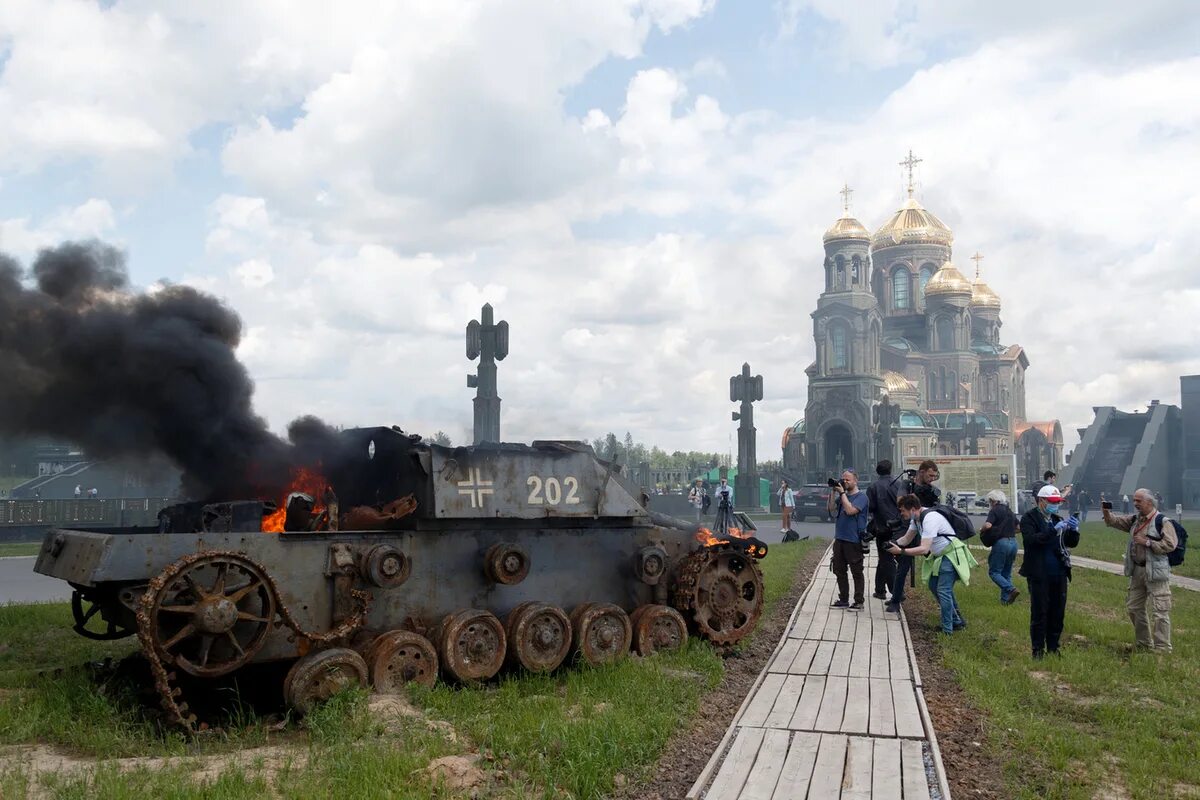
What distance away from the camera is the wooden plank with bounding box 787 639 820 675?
9.68 metres

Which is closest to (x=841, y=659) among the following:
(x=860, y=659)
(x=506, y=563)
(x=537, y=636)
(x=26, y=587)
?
(x=860, y=659)

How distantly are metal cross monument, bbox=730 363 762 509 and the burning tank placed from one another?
1293 inches

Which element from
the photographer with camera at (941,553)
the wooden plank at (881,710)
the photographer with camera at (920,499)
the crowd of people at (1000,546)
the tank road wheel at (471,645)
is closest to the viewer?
the wooden plank at (881,710)

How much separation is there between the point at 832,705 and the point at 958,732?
991 millimetres

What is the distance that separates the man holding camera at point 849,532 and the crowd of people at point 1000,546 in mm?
13

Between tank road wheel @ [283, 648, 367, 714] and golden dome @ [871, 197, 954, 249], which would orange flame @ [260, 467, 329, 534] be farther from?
golden dome @ [871, 197, 954, 249]

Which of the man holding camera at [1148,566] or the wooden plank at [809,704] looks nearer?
the wooden plank at [809,704]

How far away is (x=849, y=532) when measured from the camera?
13.2 m

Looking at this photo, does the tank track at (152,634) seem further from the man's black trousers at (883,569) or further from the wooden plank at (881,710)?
the man's black trousers at (883,569)

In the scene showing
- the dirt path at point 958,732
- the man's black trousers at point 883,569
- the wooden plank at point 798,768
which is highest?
the man's black trousers at point 883,569

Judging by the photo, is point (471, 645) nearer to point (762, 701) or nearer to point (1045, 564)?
point (762, 701)

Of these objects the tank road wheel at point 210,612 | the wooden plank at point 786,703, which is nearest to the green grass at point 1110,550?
the wooden plank at point 786,703

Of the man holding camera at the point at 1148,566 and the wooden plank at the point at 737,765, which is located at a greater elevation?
the man holding camera at the point at 1148,566

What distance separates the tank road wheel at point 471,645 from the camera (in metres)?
8.82
